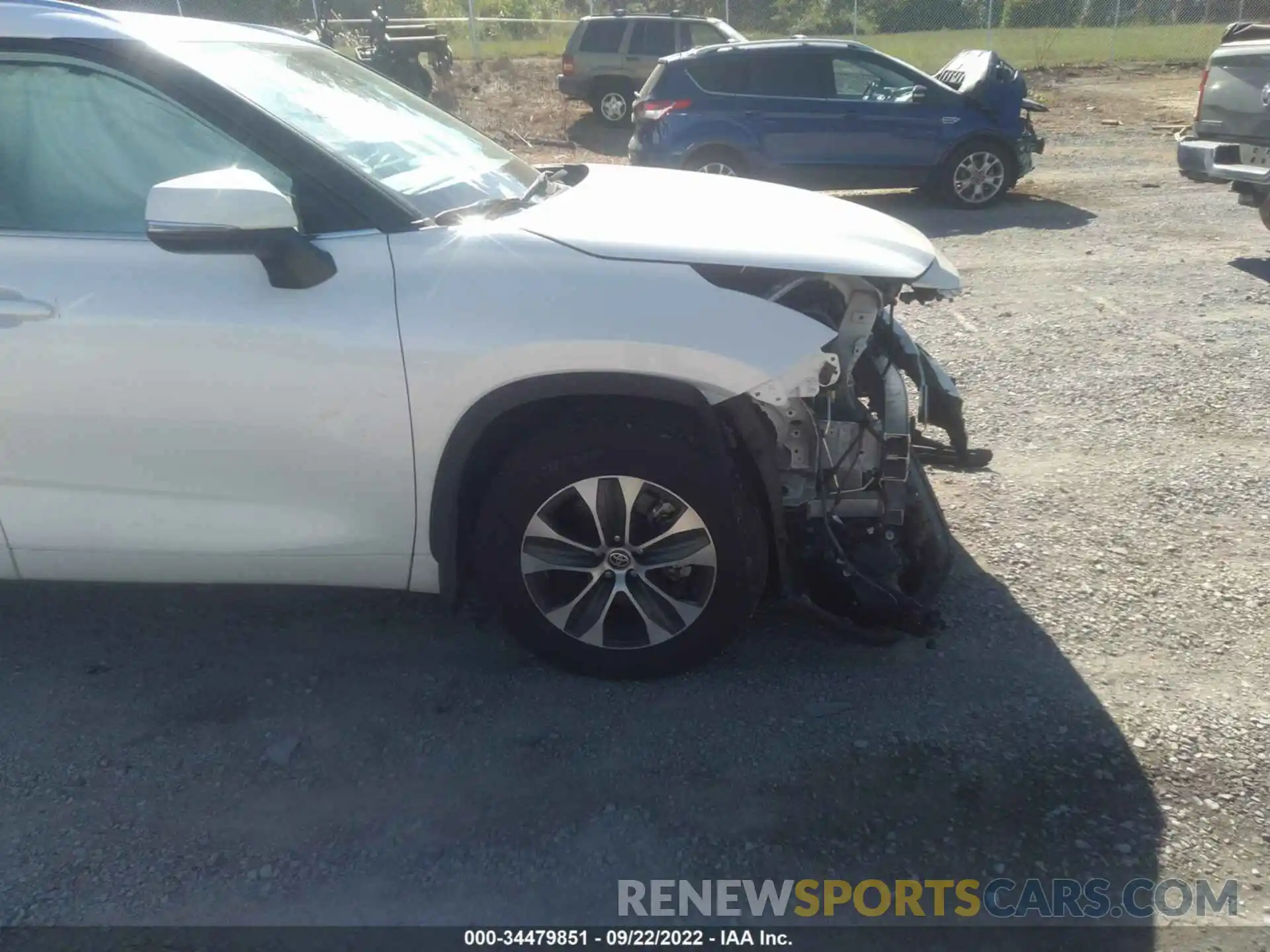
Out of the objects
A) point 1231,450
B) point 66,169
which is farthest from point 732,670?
point 1231,450

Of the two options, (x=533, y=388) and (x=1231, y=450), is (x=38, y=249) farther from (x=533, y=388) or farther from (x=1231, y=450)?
(x=1231, y=450)

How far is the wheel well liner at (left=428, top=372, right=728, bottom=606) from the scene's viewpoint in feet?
10.0

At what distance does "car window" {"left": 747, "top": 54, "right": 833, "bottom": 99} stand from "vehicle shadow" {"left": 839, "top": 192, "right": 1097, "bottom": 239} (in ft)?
4.88

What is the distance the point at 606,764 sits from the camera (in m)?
3.12

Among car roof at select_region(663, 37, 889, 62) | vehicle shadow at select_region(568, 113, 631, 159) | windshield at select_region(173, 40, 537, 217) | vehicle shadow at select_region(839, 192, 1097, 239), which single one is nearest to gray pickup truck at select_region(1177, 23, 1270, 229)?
vehicle shadow at select_region(839, 192, 1097, 239)

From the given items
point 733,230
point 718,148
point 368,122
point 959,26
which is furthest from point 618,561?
point 959,26

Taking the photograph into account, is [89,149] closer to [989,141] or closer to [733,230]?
[733,230]

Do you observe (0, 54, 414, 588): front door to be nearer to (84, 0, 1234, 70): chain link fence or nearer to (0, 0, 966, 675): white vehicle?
(0, 0, 966, 675): white vehicle

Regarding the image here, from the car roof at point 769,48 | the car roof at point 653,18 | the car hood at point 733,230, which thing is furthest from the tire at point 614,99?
the car hood at point 733,230

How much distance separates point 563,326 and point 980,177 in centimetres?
980

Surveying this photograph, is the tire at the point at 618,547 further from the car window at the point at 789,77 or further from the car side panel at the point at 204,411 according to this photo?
the car window at the point at 789,77

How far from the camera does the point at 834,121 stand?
38.3 ft

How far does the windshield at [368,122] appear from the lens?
3.26 meters

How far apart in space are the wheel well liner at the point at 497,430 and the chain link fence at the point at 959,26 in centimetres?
2205
